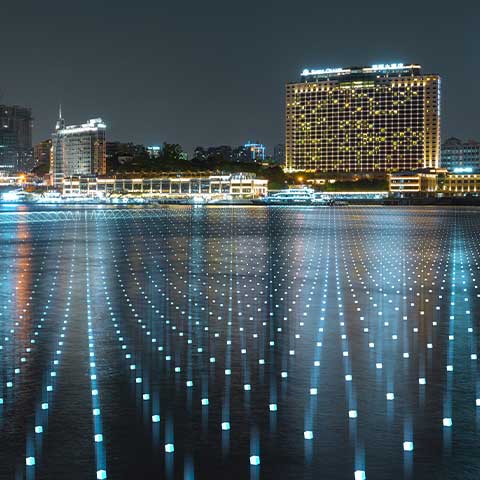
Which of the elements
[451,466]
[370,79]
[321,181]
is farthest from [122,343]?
[370,79]

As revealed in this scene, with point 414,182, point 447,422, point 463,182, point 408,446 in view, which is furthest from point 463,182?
point 408,446

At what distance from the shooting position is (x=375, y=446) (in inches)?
292

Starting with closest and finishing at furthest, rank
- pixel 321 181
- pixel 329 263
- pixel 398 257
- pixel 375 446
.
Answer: pixel 375 446
pixel 329 263
pixel 398 257
pixel 321 181

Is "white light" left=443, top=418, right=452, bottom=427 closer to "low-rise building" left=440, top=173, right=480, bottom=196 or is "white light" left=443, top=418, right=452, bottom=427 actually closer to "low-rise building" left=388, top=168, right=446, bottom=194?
"low-rise building" left=388, top=168, right=446, bottom=194

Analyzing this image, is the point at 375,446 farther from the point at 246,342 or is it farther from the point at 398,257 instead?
the point at 398,257

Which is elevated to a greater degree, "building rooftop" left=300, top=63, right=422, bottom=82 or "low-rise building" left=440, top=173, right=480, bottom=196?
"building rooftop" left=300, top=63, right=422, bottom=82

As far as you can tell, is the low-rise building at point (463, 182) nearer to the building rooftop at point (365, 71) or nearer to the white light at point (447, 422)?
the building rooftop at point (365, 71)

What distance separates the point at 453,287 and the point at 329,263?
6.50 m

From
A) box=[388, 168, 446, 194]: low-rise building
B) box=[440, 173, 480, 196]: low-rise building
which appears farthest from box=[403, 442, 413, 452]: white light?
box=[440, 173, 480, 196]: low-rise building

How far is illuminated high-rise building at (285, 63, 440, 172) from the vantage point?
182375mm

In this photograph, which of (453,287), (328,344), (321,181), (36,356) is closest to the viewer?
(36,356)

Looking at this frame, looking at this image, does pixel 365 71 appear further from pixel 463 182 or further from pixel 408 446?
pixel 408 446

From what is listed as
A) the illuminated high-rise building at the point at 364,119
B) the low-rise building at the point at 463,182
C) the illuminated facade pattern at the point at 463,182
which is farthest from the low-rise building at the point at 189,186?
the illuminated facade pattern at the point at 463,182

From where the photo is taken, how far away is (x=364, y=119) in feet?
615
